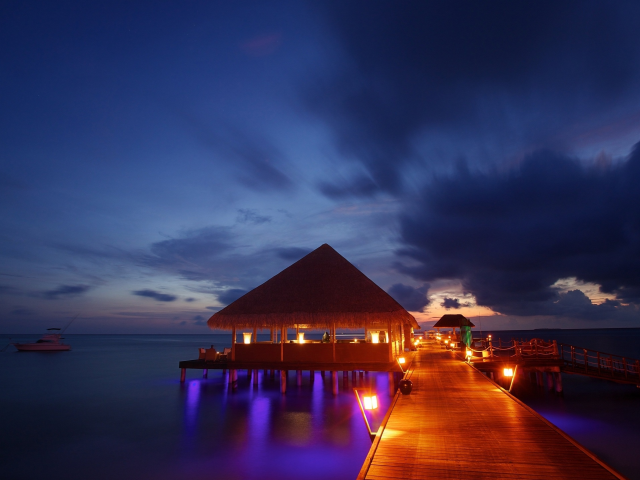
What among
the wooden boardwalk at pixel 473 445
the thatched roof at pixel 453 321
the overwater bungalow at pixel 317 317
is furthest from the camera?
the thatched roof at pixel 453 321

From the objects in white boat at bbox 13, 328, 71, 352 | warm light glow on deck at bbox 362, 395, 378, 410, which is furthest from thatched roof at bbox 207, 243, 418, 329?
white boat at bbox 13, 328, 71, 352

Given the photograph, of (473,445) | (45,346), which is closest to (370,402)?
(473,445)

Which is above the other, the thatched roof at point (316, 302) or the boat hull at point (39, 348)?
the thatched roof at point (316, 302)

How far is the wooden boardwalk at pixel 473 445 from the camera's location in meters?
4.68

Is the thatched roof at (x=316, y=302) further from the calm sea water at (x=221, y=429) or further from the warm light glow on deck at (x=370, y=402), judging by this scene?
the warm light glow on deck at (x=370, y=402)

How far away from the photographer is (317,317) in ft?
47.2

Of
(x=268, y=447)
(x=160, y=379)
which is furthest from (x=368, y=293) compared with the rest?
(x=160, y=379)

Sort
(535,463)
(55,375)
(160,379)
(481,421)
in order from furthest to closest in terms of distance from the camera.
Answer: (55,375) < (160,379) < (481,421) < (535,463)

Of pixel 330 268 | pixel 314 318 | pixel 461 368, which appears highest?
pixel 330 268

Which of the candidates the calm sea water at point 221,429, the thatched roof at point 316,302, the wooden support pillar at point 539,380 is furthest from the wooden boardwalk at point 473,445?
the wooden support pillar at point 539,380

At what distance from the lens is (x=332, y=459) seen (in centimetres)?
993

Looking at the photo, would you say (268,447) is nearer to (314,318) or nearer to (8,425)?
(314,318)

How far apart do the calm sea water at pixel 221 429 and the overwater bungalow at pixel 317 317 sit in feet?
6.04

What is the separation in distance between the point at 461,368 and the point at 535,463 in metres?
10.8
